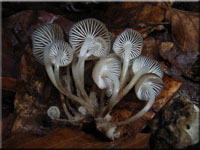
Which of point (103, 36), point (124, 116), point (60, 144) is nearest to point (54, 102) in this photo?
point (60, 144)

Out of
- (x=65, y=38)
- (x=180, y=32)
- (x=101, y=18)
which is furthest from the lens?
(x=101, y=18)

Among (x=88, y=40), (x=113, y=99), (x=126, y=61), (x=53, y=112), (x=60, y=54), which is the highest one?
(x=88, y=40)

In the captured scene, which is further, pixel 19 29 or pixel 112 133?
pixel 19 29

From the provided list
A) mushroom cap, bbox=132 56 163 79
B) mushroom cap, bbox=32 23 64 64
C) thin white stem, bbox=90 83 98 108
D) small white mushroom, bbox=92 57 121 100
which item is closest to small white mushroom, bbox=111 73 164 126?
mushroom cap, bbox=132 56 163 79

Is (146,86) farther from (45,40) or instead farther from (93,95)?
(45,40)

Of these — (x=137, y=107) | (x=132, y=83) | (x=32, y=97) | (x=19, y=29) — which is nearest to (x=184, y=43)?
(x=132, y=83)

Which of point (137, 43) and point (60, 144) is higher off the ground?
point (137, 43)

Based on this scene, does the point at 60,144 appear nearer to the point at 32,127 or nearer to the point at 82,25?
the point at 32,127

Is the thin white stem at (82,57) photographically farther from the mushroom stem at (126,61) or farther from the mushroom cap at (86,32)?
the mushroom stem at (126,61)
